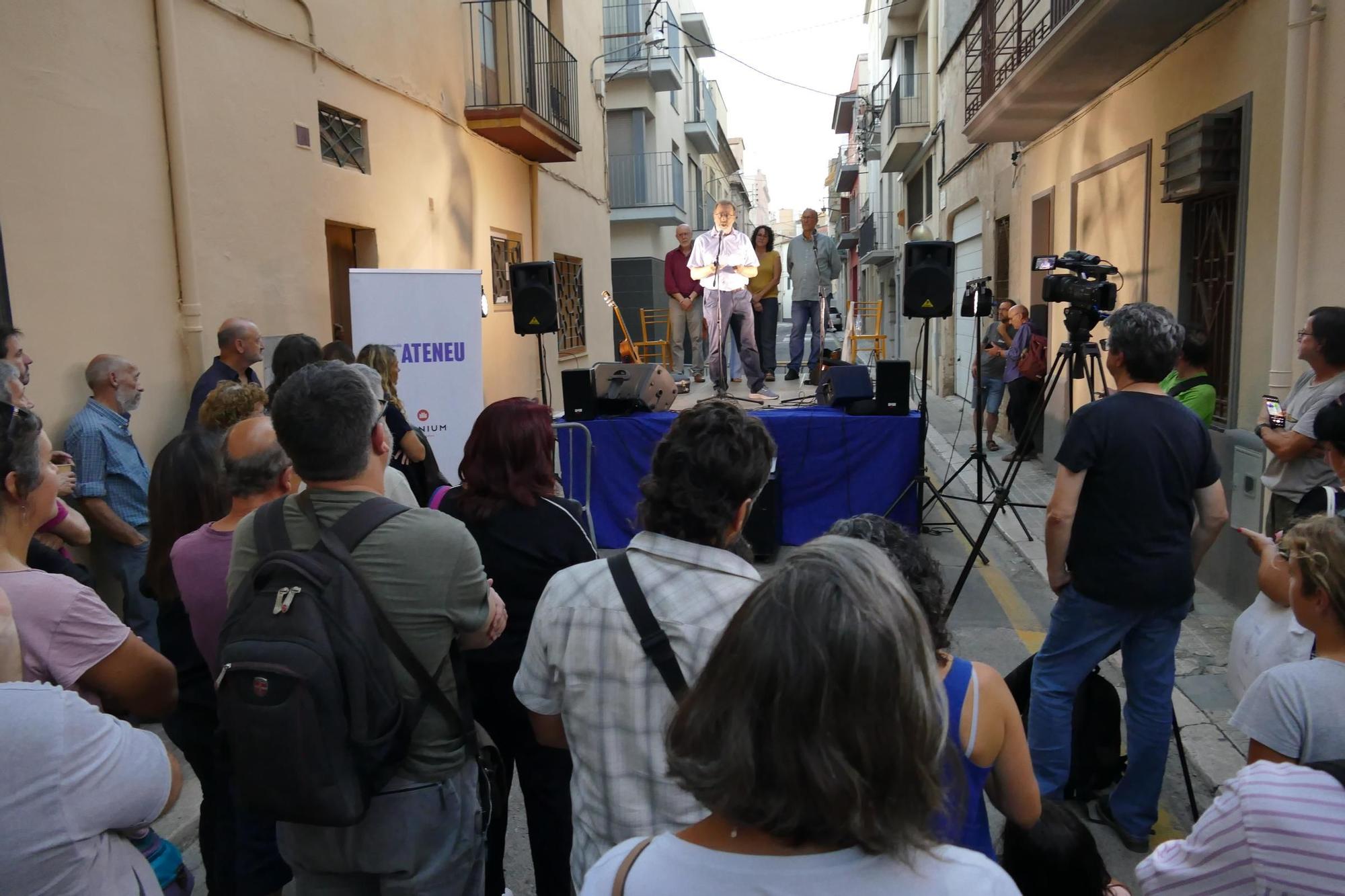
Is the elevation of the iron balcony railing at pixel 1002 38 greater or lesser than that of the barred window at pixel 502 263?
greater

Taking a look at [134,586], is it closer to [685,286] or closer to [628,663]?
[628,663]

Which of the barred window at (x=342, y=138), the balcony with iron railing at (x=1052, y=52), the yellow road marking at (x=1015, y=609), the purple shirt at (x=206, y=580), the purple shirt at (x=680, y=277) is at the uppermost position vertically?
the balcony with iron railing at (x=1052, y=52)

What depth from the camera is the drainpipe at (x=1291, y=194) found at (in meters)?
5.07

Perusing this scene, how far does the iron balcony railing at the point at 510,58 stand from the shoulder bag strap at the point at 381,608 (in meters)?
9.55

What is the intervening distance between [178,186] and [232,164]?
2.20 feet

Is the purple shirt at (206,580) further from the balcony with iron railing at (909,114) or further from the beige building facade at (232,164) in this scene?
the balcony with iron railing at (909,114)

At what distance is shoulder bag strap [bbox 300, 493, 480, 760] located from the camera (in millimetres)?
1910

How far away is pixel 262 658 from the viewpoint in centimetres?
175

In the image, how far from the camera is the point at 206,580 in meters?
2.38


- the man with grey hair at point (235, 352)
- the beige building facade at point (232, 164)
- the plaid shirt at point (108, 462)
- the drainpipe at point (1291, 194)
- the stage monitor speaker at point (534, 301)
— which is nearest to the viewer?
the plaid shirt at point (108, 462)

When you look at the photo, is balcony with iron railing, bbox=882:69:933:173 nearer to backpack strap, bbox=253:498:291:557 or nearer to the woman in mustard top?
the woman in mustard top

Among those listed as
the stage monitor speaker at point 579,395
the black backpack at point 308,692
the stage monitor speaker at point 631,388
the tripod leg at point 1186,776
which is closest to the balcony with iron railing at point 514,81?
the stage monitor speaker at point 631,388

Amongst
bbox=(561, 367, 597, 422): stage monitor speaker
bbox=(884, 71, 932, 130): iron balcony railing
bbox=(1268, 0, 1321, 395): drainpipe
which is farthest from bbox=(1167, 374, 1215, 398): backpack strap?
bbox=(884, 71, 932, 130): iron balcony railing

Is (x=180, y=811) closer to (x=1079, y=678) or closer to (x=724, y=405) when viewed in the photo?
(x=724, y=405)
